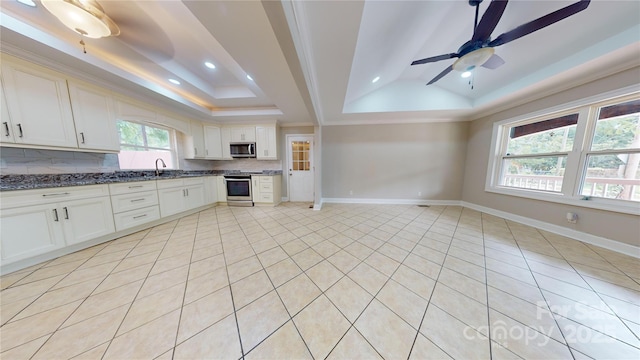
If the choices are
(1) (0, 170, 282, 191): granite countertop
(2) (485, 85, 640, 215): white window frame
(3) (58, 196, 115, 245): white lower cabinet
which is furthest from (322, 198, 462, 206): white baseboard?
(3) (58, 196, 115, 245): white lower cabinet

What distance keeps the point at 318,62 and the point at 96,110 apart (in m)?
3.27

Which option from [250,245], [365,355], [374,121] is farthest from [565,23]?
[250,245]

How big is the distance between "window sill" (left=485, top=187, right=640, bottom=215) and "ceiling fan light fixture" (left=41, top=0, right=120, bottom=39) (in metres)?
6.03

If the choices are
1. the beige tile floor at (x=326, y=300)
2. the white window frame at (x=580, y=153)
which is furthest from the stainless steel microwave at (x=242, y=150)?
the white window frame at (x=580, y=153)

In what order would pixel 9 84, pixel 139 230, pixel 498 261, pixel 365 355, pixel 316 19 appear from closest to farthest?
pixel 365 355 < pixel 316 19 < pixel 9 84 < pixel 498 261 < pixel 139 230

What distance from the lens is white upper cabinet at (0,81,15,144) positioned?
1.73 metres

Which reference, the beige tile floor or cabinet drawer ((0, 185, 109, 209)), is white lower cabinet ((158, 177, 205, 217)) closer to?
cabinet drawer ((0, 185, 109, 209))

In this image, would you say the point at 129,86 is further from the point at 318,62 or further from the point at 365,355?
the point at 365,355

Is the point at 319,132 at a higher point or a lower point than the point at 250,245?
higher

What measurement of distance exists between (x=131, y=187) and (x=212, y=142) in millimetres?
1896

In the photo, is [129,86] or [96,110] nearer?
[96,110]

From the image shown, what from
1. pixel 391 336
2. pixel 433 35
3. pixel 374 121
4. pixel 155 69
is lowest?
pixel 391 336

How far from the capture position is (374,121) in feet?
13.8

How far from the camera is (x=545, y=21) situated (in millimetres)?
1453
